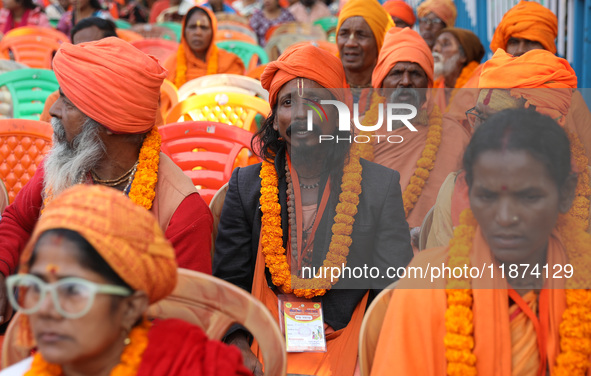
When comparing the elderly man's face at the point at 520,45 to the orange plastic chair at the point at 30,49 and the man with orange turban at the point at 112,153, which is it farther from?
the orange plastic chair at the point at 30,49

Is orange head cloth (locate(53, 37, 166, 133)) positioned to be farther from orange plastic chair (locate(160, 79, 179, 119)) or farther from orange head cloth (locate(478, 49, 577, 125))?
orange plastic chair (locate(160, 79, 179, 119))

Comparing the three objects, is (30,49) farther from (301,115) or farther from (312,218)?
(312,218)

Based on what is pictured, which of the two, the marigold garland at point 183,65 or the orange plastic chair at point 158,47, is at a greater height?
the orange plastic chair at point 158,47

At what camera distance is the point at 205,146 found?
3.81 meters

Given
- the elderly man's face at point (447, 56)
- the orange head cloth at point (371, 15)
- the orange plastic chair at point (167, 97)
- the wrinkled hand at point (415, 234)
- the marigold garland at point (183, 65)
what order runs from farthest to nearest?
the marigold garland at point (183, 65) → the elderly man's face at point (447, 56) → the orange plastic chair at point (167, 97) → the orange head cloth at point (371, 15) → the wrinkled hand at point (415, 234)

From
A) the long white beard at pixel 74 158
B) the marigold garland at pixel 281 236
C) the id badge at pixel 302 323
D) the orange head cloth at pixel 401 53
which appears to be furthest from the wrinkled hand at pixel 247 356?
the orange head cloth at pixel 401 53

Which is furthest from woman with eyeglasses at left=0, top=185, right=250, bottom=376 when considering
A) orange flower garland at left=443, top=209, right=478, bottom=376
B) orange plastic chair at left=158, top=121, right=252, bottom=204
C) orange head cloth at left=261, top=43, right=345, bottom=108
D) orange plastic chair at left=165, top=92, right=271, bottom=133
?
orange plastic chair at left=165, top=92, right=271, bottom=133

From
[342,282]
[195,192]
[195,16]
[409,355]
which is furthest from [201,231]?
[195,16]

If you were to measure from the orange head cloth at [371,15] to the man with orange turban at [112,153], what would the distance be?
259 centimetres

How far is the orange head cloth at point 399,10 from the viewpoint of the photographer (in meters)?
7.43

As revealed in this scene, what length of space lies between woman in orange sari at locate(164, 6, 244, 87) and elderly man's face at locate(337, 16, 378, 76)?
6.88 ft

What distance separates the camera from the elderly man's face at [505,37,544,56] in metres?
4.93

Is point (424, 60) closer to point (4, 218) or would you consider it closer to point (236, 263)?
point (236, 263)

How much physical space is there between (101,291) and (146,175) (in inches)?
45.4
